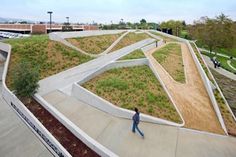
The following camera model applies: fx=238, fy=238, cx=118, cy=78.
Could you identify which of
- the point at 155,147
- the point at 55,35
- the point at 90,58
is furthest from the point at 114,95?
the point at 55,35

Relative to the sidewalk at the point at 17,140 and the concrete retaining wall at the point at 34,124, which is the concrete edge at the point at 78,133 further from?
the sidewalk at the point at 17,140

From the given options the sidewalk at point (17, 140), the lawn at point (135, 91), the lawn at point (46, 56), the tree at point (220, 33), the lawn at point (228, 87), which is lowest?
the sidewalk at point (17, 140)

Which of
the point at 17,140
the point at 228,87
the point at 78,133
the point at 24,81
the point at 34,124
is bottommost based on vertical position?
the point at 17,140

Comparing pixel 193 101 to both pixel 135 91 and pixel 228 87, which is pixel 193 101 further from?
pixel 228 87

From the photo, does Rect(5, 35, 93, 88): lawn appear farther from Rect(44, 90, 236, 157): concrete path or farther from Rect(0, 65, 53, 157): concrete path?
Rect(44, 90, 236, 157): concrete path

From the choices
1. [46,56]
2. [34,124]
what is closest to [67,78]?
[46,56]

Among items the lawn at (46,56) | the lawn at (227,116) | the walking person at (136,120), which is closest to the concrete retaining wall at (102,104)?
the walking person at (136,120)
